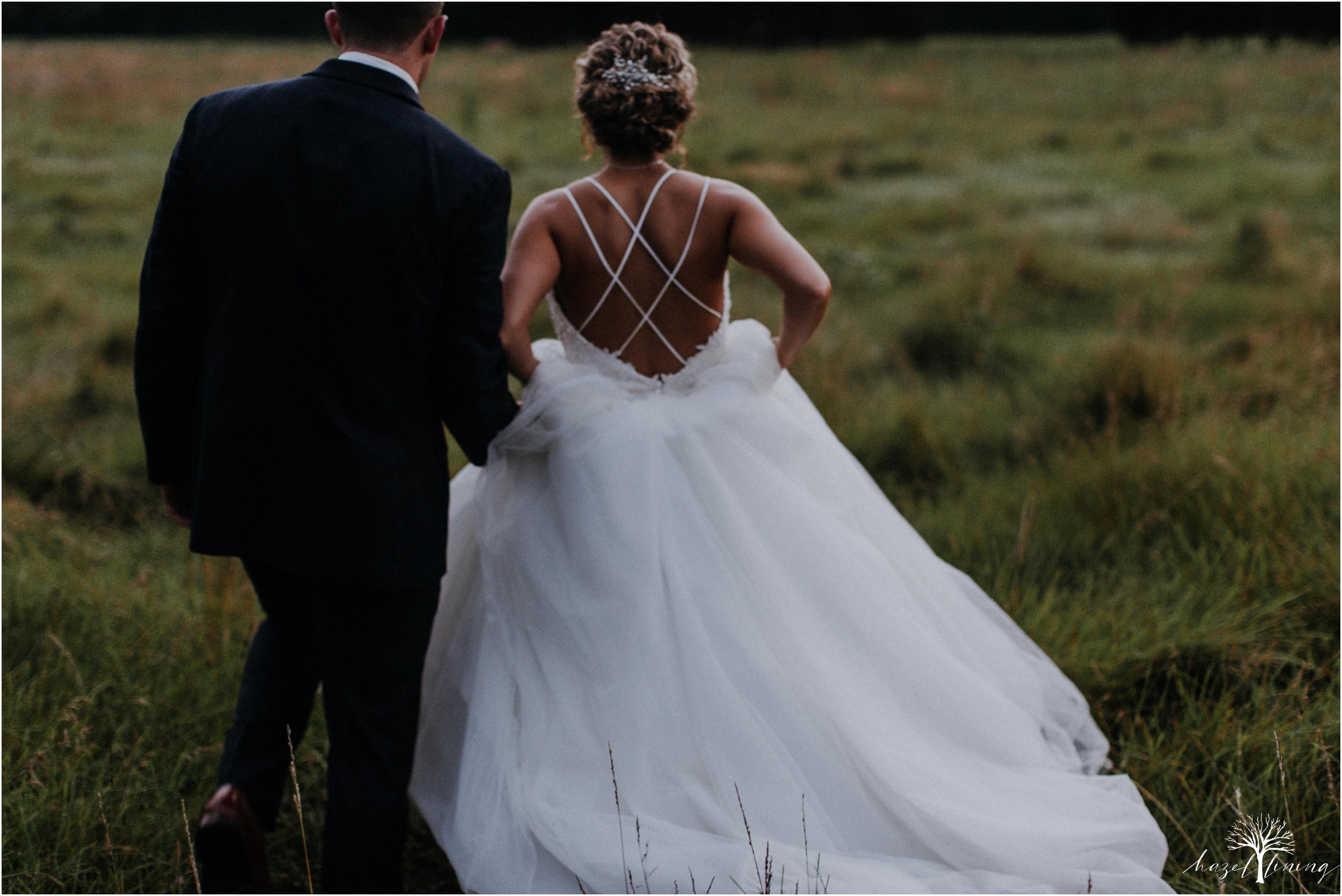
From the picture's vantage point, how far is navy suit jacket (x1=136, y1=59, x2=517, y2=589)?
6.70ft

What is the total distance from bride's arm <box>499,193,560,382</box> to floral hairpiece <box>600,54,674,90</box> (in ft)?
1.14

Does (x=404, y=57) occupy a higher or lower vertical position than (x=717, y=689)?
higher

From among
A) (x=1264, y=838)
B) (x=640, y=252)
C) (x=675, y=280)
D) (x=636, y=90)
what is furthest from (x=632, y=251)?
(x=1264, y=838)

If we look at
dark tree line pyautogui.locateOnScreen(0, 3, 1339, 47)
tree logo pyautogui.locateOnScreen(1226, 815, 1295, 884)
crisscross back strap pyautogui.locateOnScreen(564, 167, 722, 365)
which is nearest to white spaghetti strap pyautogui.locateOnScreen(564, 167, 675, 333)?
crisscross back strap pyautogui.locateOnScreen(564, 167, 722, 365)

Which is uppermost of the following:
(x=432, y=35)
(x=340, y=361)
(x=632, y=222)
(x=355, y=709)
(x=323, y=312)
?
(x=432, y=35)

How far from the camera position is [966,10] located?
1543 cm

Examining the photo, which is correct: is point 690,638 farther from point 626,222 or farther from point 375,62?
point 375,62

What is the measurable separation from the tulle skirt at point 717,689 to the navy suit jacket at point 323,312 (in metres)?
0.40

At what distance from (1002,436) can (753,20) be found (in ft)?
51.8

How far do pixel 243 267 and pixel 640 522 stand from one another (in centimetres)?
110

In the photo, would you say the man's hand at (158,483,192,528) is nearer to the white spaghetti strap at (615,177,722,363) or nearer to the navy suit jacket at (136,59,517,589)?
the navy suit jacket at (136,59,517,589)

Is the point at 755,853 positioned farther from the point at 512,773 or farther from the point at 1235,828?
the point at 1235,828

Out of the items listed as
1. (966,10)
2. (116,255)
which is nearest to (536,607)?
(116,255)

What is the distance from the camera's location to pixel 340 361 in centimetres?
211
